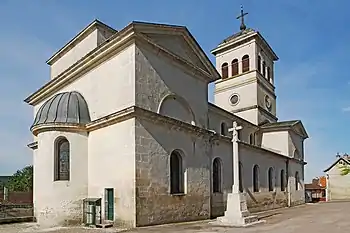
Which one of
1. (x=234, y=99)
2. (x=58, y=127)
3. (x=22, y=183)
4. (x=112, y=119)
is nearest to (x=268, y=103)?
(x=234, y=99)

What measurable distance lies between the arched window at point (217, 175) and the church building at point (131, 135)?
0.19ft

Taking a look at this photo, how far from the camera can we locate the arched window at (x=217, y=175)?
21703 millimetres

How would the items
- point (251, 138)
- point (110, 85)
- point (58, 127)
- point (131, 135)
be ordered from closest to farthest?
point (131, 135)
point (58, 127)
point (110, 85)
point (251, 138)

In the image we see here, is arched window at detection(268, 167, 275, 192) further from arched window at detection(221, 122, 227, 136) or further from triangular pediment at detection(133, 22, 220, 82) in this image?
triangular pediment at detection(133, 22, 220, 82)

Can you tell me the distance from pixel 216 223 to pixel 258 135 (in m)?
19.0

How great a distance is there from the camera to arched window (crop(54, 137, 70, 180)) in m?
17.3

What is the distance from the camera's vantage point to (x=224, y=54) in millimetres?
38156

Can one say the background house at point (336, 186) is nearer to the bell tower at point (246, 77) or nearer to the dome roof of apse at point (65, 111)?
the bell tower at point (246, 77)

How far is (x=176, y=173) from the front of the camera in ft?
60.0

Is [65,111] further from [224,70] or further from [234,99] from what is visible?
[224,70]

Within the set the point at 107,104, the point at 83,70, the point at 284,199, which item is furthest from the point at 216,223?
the point at 284,199

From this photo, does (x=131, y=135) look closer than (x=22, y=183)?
Yes

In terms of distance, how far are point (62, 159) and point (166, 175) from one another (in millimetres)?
4972

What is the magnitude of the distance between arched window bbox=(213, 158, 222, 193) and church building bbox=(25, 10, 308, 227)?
0.06 m
